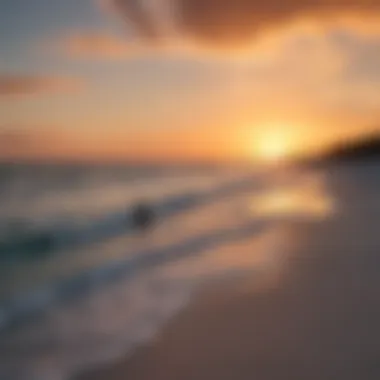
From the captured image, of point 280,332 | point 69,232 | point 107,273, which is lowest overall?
point 280,332

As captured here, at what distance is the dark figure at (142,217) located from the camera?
247cm

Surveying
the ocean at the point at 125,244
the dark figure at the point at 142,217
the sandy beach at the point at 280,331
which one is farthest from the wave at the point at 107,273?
the dark figure at the point at 142,217

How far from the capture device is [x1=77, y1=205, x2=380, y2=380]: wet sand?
2.88 ft

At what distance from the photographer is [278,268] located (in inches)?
58.1

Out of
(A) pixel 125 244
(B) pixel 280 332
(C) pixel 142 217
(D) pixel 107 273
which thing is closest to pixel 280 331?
(B) pixel 280 332

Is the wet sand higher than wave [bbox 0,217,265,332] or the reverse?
the reverse

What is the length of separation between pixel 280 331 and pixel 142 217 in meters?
1.60

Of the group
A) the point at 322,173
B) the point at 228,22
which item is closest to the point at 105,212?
the point at 322,173

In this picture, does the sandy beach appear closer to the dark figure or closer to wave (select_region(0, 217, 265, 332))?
wave (select_region(0, 217, 265, 332))

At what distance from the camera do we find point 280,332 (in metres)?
1.02

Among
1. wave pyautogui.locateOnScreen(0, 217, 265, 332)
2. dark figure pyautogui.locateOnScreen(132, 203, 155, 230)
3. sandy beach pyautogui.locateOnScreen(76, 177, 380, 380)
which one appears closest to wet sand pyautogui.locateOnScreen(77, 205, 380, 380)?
sandy beach pyautogui.locateOnScreen(76, 177, 380, 380)

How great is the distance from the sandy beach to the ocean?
52 mm

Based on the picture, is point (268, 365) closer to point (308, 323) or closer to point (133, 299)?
point (308, 323)

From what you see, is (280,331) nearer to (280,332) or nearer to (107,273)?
(280,332)
